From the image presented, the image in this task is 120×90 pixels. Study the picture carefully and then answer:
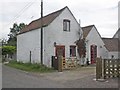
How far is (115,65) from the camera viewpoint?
17266 millimetres

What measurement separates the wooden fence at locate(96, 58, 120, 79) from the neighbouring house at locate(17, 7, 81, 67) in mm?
11853

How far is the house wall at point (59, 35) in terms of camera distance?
2856cm

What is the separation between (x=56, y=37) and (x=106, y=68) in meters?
13.0

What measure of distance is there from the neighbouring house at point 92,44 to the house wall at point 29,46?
17.7 ft

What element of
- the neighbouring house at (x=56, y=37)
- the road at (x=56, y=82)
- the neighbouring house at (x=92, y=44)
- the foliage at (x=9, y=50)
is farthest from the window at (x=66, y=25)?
the foliage at (x=9, y=50)

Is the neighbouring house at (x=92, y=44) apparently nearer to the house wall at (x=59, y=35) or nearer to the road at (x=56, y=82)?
the house wall at (x=59, y=35)

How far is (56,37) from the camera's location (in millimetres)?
29062

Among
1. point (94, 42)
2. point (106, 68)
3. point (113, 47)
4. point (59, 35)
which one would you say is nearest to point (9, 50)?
point (113, 47)

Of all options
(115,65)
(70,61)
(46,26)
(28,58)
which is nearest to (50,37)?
(46,26)

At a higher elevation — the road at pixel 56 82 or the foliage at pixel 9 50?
the foliage at pixel 9 50

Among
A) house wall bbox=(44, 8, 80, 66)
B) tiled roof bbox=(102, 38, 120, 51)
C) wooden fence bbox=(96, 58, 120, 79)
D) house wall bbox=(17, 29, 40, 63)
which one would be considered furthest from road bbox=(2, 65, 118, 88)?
tiled roof bbox=(102, 38, 120, 51)

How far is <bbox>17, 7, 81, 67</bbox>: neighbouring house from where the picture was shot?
2859 cm

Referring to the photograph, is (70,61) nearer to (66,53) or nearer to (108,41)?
(66,53)

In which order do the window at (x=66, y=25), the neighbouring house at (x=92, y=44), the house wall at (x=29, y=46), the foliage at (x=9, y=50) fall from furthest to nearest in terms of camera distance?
the foliage at (x=9, y=50) → the neighbouring house at (x=92, y=44) → the house wall at (x=29, y=46) → the window at (x=66, y=25)
